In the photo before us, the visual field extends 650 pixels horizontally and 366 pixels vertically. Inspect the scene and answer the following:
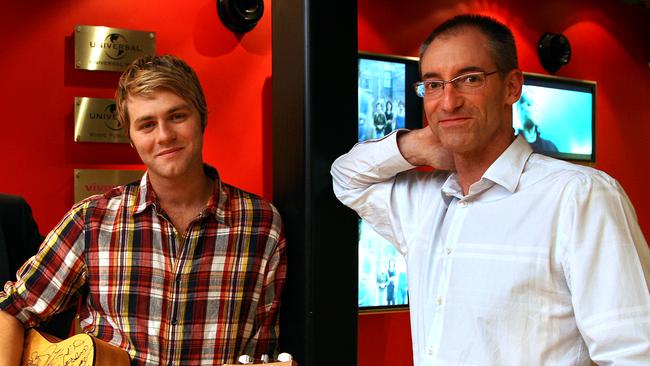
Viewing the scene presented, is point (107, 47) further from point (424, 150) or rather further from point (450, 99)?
point (450, 99)

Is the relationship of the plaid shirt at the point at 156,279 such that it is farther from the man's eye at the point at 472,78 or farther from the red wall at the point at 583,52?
A: the red wall at the point at 583,52

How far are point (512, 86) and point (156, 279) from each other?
3.35 feet

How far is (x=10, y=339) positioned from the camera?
5.82 ft

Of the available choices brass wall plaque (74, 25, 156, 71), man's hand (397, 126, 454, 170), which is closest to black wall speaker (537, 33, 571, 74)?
brass wall plaque (74, 25, 156, 71)

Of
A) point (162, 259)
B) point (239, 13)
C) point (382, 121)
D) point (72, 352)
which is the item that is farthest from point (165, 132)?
point (382, 121)

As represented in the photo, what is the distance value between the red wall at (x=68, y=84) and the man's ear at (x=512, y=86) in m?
1.71

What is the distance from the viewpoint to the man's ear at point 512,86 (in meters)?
1.51

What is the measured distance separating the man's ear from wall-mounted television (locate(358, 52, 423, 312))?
2003 mm

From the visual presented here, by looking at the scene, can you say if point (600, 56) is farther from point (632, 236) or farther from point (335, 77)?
point (632, 236)

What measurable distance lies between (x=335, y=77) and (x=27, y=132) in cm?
138

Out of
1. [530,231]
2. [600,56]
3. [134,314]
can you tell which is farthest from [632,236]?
[600,56]

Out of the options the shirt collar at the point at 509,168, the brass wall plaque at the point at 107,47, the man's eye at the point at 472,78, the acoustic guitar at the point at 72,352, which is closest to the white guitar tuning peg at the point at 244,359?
the acoustic guitar at the point at 72,352

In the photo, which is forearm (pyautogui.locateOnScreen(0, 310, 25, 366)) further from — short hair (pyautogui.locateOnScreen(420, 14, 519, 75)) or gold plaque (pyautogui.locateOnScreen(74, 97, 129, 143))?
short hair (pyautogui.locateOnScreen(420, 14, 519, 75))

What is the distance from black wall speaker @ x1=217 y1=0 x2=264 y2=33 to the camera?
2.95 metres
